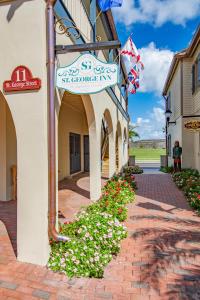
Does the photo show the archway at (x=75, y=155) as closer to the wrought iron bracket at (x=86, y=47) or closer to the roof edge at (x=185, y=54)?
the wrought iron bracket at (x=86, y=47)

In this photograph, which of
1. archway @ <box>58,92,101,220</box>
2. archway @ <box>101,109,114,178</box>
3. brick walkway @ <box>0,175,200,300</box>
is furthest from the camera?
archway @ <box>101,109,114,178</box>

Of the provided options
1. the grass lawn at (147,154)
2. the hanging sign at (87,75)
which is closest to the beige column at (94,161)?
the hanging sign at (87,75)

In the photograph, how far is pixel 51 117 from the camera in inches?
153

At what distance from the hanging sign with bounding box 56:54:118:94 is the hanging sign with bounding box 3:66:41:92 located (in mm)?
412

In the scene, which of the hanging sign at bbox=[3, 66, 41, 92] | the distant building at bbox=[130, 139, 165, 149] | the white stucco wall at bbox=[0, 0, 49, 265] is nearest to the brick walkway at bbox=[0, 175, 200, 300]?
the white stucco wall at bbox=[0, 0, 49, 265]

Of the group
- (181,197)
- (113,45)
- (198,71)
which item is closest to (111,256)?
(113,45)

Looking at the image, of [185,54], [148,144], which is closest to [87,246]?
[185,54]

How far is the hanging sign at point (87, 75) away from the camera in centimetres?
394

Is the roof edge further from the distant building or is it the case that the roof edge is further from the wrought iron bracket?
the distant building

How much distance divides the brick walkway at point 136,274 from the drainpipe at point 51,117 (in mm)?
710

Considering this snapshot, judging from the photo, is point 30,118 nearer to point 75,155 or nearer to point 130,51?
point 130,51

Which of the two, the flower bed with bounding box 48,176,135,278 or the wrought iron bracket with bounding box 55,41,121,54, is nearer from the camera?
the flower bed with bounding box 48,176,135,278

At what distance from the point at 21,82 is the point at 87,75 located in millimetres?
1019

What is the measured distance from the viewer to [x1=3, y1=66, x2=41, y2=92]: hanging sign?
382 centimetres
